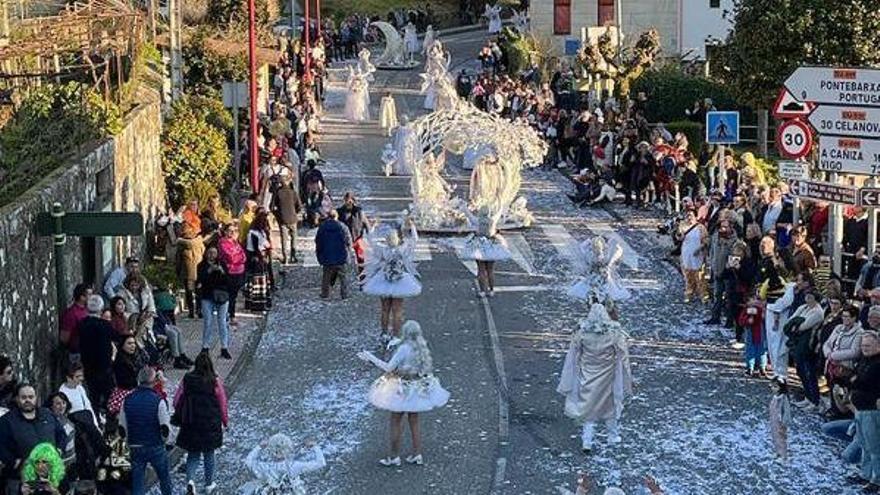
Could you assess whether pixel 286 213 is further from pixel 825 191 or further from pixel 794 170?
pixel 825 191

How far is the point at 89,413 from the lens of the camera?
12875 mm

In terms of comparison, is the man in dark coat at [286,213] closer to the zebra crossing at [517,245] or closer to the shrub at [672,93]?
the zebra crossing at [517,245]

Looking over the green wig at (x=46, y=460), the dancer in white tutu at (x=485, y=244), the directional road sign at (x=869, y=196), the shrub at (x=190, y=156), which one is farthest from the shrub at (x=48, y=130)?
the directional road sign at (x=869, y=196)

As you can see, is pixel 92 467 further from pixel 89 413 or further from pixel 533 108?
pixel 533 108

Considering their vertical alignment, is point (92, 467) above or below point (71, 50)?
below

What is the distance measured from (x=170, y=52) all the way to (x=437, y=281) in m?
11.0

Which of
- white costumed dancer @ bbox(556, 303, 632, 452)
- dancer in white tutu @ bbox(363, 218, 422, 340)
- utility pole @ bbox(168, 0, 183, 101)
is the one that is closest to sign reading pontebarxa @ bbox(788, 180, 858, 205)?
white costumed dancer @ bbox(556, 303, 632, 452)

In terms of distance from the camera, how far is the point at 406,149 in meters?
29.0

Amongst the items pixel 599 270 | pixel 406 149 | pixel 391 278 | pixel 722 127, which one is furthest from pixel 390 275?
pixel 406 149

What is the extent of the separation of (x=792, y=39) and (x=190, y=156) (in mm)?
10268

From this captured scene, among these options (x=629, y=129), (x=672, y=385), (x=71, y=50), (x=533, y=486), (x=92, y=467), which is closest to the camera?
(x=92, y=467)

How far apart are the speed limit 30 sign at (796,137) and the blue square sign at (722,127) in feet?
16.6

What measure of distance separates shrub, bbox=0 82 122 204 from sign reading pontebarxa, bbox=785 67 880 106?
8.55 metres

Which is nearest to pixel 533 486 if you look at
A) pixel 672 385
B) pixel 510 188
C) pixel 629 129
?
pixel 672 385
